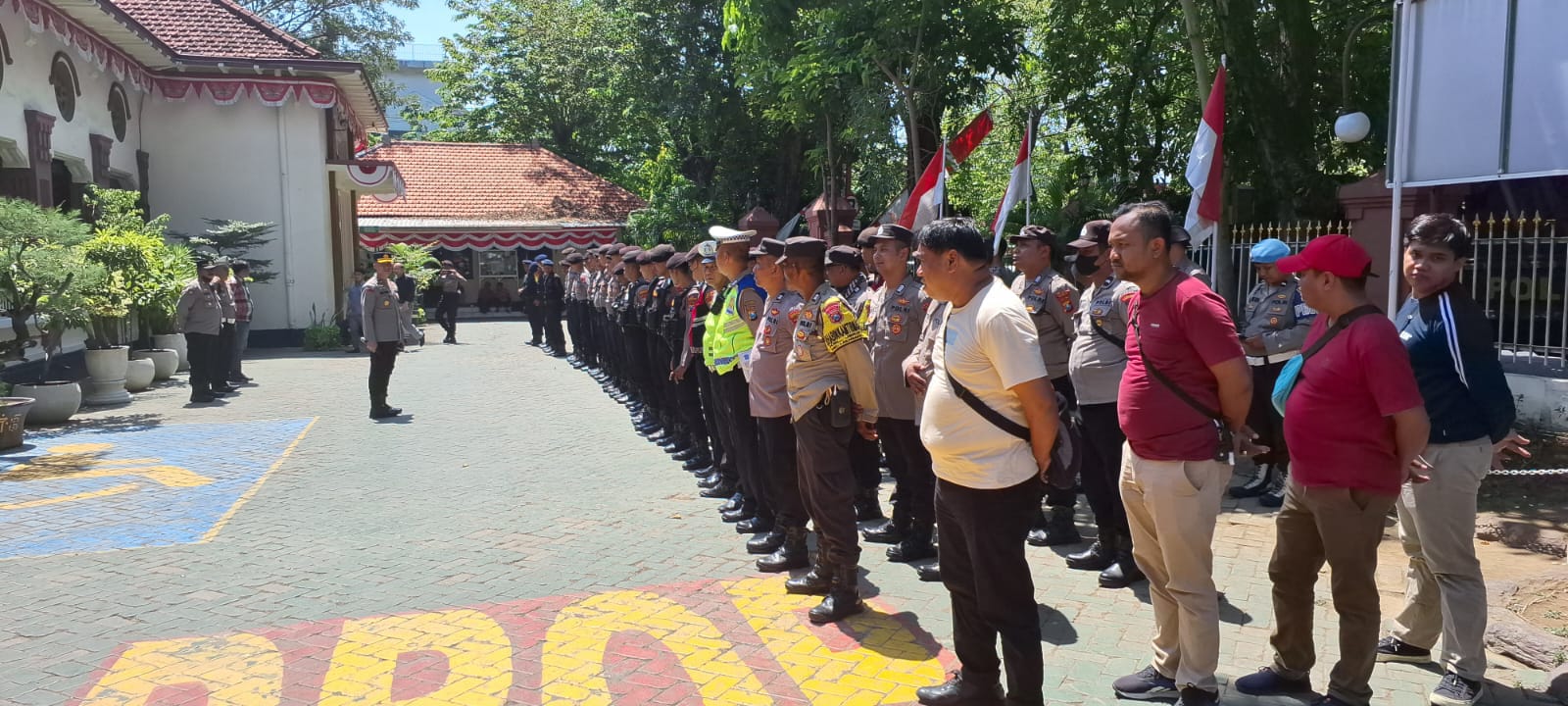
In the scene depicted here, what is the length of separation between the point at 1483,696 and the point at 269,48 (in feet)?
69.0

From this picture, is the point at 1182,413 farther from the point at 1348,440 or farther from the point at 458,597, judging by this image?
the point at 458,597

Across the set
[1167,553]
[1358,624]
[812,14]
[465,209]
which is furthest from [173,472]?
[465,209]

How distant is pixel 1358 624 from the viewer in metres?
3.73

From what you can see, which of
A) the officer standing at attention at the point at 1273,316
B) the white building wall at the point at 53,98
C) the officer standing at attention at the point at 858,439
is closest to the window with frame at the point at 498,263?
the white building wall at the point at 53,98

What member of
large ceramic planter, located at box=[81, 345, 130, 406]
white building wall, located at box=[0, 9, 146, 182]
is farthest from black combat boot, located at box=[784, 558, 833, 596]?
white building wall, located at box=[0, 9, 146, 182]

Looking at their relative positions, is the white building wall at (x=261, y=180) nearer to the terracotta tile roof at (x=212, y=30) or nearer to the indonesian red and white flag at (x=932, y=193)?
the terracotta tile roof at (x=212, y=30)

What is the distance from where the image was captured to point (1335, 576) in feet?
12.2

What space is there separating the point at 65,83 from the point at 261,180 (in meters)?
4.85

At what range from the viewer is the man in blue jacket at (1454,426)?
386cm

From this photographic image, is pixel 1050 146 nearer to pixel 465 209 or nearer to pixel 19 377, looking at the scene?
pixel 465 209

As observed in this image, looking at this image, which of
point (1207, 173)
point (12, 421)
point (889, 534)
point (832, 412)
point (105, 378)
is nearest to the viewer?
point (832, 412)

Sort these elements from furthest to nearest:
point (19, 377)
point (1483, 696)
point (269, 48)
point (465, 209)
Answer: point (465, 209) → point (269, 48) → point (19, 377) → point (1483, 696)

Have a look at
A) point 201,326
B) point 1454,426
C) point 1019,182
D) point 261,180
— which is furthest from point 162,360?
point 1454,426

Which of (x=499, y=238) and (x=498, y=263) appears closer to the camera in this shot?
(x=499, y=238)
